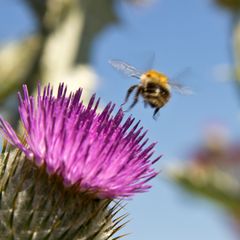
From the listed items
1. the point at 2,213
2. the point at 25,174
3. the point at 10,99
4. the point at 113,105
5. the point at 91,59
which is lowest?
the point at 2,213

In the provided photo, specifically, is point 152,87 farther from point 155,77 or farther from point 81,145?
point 81,145

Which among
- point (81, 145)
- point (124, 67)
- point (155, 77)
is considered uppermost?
point (155, 77)

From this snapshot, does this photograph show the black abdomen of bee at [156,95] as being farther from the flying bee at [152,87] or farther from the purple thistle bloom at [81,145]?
the purple thistle bloom at [81,145]

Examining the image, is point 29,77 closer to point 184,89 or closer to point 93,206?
point 184,89

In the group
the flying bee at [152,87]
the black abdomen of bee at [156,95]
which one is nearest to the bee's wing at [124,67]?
the flying bee at [152,87]

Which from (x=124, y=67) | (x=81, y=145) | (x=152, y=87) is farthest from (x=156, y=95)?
(x=81, y=145)

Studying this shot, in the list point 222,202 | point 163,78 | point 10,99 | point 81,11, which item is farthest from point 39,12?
point 163,78
